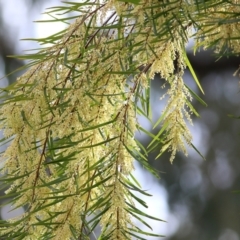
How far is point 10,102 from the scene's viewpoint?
245 millimetres

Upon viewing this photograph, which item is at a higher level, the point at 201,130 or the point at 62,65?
the point at 201,130

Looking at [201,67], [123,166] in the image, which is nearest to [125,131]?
[123,166]

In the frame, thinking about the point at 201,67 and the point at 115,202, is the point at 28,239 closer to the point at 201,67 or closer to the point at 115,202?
the point at 115,202

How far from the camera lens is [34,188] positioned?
241 millimetres

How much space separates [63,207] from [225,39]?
0.38 ft

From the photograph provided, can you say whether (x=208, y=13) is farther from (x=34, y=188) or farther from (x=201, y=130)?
(x=201, y=130)

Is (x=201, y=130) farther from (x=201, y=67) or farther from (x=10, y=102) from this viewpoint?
(x=10, y=102)

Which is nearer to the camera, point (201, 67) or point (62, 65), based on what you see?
point (62, 65)

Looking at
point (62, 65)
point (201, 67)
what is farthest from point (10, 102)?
point (201, 67)

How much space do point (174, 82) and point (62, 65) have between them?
0.07 metres

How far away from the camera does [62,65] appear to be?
26 cm

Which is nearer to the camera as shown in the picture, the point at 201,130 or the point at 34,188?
the point at 34,188

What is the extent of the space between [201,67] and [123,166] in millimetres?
775

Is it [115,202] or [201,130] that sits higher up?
[201,130]
